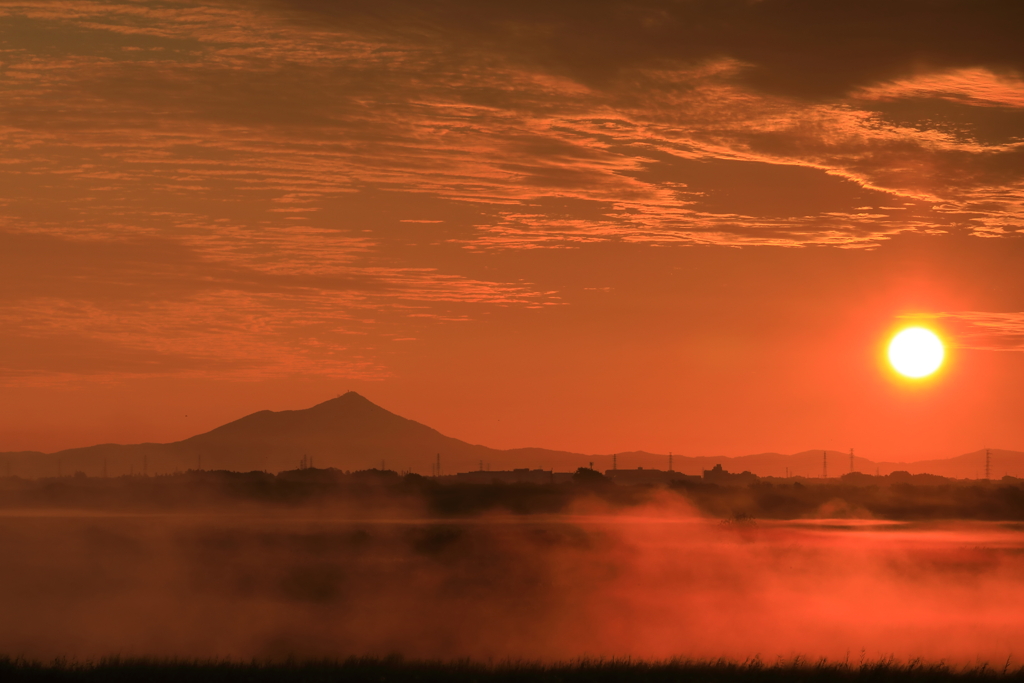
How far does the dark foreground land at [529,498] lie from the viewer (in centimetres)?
14575

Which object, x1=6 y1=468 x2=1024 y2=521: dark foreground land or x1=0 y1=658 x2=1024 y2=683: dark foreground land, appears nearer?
x1=0 y1=658 x2=1024 y2=683: dark foreground land

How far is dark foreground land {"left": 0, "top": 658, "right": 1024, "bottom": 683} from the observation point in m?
33.8

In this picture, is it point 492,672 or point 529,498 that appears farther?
point 529,498

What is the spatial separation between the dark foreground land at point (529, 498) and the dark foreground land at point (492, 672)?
94.5 m

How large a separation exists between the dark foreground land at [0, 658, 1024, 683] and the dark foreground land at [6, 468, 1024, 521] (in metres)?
94.5

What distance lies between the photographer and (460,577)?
65625 mm

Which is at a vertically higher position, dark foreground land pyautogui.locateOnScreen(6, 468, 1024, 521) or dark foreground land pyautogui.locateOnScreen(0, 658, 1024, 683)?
dark foreground land pyautogui.locateOnScreen(6, 468, 1024, 521)

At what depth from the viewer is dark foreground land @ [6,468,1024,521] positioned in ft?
478

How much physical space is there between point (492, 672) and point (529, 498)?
116414 millimetres

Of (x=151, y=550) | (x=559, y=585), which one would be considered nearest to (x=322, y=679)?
(x=559, y=585)

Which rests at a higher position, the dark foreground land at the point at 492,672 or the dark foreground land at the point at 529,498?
the dark foreground land at the point at 529,498

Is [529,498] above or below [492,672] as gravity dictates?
above

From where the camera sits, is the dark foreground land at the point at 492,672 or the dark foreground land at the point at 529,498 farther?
the dark foreground land at the point at 529,498

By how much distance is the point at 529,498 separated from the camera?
150875 mm
